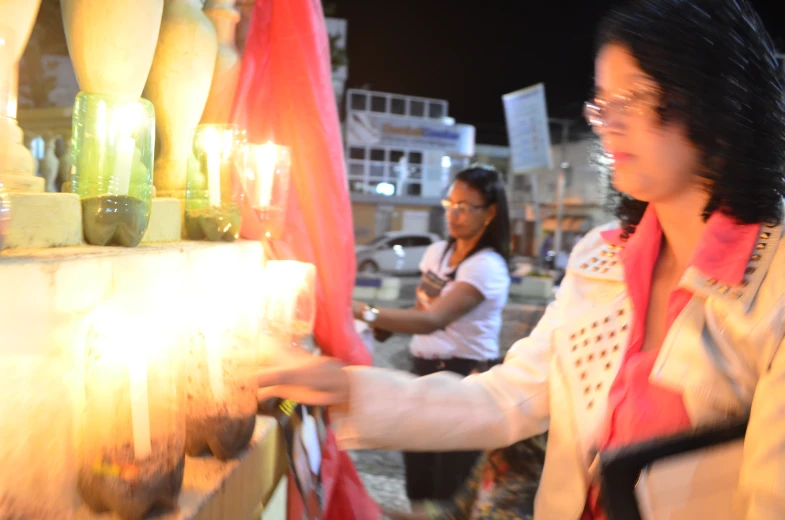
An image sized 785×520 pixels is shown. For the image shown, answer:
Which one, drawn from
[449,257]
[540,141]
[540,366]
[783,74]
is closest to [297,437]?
[540,366]

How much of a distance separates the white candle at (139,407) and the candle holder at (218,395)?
0.17 m

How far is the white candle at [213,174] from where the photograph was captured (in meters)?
1.19

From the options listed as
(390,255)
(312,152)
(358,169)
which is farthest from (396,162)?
(312,152)

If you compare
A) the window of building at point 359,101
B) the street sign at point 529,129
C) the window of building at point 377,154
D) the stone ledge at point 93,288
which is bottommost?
the stone ledge at point 93,288

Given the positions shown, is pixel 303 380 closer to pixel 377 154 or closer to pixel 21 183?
pixel 21 183

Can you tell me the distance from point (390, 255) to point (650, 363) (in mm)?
12767

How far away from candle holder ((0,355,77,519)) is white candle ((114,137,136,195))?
1.12 ft

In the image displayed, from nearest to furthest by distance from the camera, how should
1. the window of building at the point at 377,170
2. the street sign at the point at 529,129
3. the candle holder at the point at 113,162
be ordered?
the candle holder at the point at 113,162 → the street sign at the point at 529,129 → the window of building at the point at 377,170

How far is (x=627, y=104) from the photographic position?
3.06 ft

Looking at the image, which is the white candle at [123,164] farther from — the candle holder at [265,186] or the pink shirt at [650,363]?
the pink shirt at [650,363]

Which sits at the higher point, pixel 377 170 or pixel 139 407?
pixel 377 170

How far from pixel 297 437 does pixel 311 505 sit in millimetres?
146

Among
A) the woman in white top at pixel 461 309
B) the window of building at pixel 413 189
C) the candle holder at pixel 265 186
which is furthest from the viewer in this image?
the window of building at pixel 413 189

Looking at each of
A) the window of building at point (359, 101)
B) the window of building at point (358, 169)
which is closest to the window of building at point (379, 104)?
the window of building at point (359, 101)
